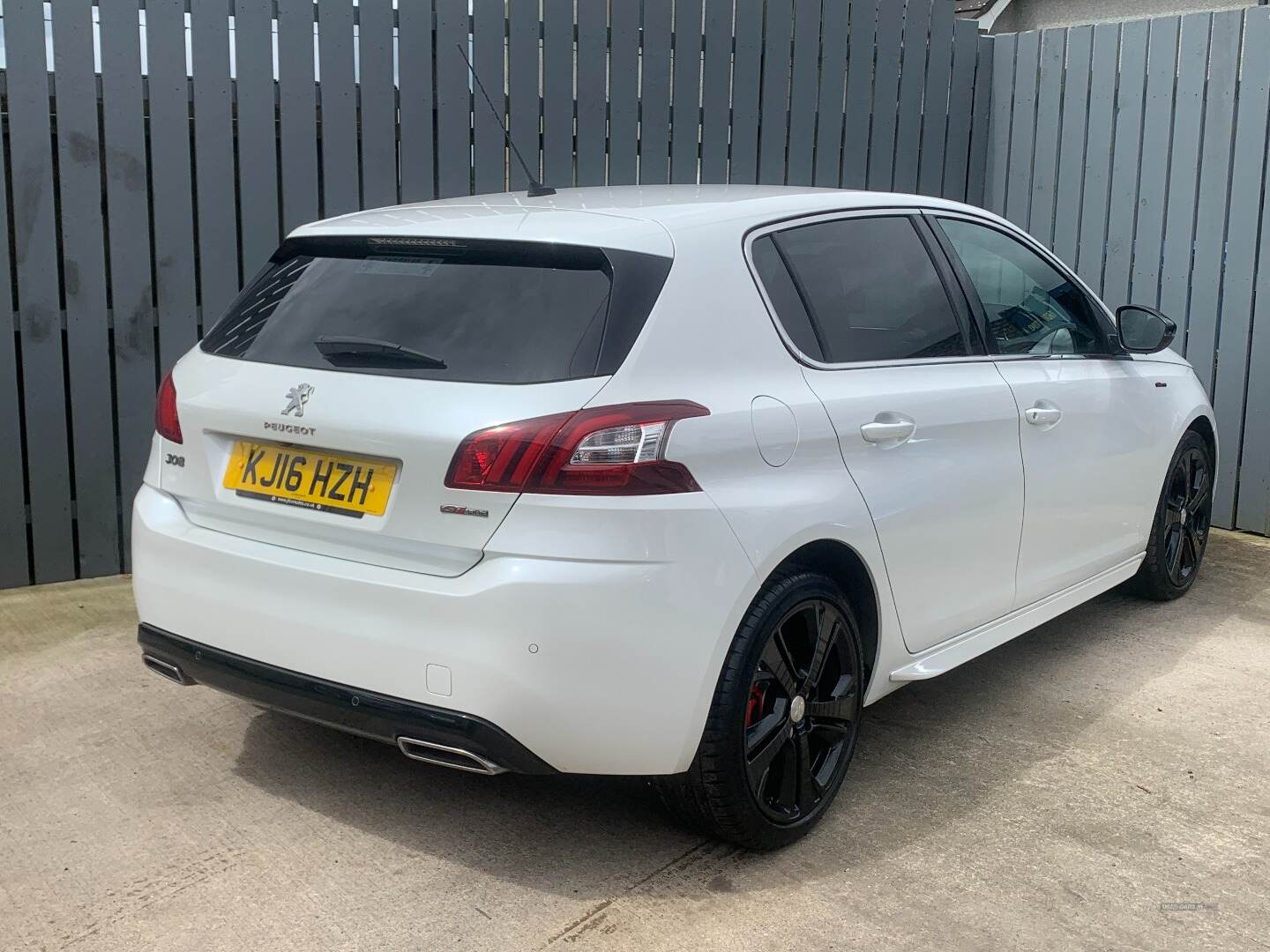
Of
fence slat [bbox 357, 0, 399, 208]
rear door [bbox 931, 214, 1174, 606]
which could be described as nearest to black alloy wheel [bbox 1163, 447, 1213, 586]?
rear door [bbox 931, 214, 1174, 606]

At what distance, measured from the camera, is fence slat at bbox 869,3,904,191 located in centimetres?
713

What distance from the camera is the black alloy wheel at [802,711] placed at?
10.2ft

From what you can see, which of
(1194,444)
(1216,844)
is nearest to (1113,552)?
(1194,444)

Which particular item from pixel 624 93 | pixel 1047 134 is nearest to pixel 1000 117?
pixel 1047 134

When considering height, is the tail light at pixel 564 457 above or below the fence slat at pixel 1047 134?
below

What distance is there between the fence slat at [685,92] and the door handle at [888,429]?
10.9 ft

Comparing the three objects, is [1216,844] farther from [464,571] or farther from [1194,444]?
[1194,444]

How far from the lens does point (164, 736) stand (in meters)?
3.86

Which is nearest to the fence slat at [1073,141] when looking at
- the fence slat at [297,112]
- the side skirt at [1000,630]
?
the side skirt at [1000,630]

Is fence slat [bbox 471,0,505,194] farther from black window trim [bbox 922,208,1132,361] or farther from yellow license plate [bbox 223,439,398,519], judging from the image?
yellow license plate [bbox 223,439,398,519]

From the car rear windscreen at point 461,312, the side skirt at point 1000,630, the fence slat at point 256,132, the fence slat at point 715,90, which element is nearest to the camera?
the car rear windscreen at point 461,312

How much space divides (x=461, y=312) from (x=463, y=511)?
50cm

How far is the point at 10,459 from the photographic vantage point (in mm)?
5195

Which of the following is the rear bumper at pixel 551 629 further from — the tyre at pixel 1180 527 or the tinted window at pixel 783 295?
the tyre at pixel 1180 527
